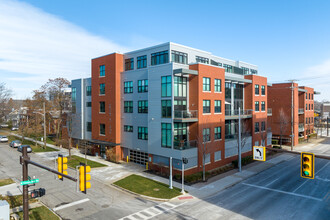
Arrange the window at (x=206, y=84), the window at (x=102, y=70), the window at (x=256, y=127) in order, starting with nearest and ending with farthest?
the window at (x=206, y=84)
the window at (x=102, y=70)
the window at (x=256, y=127)

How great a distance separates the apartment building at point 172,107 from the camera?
28188 millimetres

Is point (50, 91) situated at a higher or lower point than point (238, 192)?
higher

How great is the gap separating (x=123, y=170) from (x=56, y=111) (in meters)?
33.8

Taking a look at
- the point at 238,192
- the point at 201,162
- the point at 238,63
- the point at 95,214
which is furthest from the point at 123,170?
the point at 238,63

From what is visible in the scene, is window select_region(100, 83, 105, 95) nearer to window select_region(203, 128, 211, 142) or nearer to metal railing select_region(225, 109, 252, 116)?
window select_region(203, 128, 211, 142)

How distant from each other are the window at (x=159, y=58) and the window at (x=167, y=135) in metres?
9.23

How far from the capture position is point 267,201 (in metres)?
20.6

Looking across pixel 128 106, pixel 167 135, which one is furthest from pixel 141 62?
pixel 167 135

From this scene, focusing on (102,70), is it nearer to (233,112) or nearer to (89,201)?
(233,112)

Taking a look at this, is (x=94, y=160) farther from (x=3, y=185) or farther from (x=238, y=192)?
(x=238, y=192)

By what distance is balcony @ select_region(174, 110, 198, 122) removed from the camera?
26823 millimetres

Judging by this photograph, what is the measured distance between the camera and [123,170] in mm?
30266


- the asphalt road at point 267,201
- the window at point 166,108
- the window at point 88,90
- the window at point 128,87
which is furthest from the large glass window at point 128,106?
the asphalt road at point 267,201

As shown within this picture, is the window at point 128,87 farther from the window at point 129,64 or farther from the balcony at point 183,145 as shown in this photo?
the balcony at point 183,145
